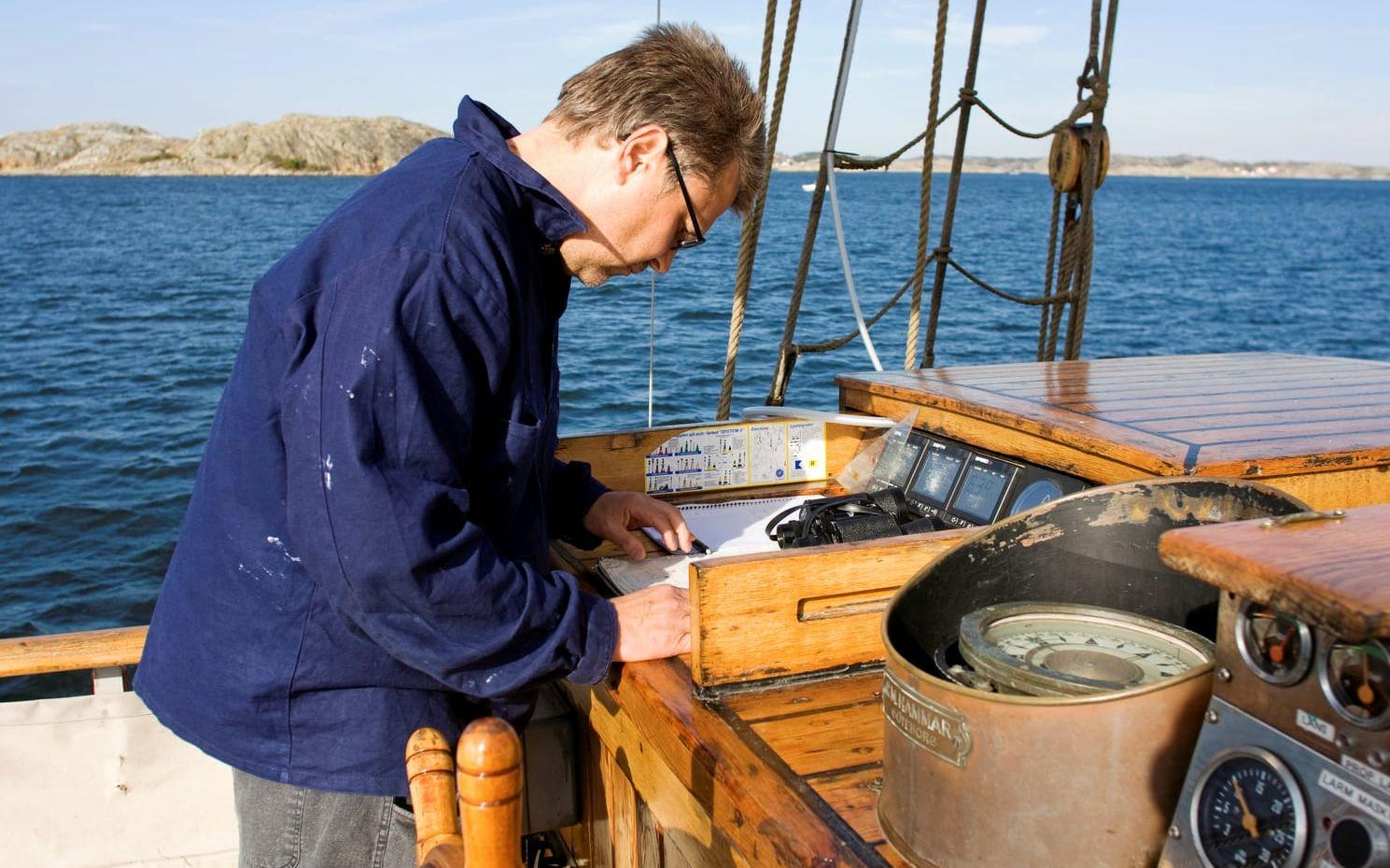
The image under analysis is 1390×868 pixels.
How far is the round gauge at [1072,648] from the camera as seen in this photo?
46.8 inches

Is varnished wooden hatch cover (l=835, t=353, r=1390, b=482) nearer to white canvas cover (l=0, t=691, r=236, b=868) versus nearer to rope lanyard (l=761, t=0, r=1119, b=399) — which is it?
rope lanyard (l=761, t=0, r=1119, b=399)

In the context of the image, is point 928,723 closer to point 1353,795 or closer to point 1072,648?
point 1072,648

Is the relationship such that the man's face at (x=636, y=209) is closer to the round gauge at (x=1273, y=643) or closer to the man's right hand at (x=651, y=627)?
the man's right hand at (x=651, y=627)

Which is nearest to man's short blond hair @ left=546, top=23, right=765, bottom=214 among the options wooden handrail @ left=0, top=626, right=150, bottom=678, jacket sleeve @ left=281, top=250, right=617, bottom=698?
jacket sleeve @ left=281, top=250, right=617, bottom=698

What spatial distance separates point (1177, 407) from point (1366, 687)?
162 centimetres

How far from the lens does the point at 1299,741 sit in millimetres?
948

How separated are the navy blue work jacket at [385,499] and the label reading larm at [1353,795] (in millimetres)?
925

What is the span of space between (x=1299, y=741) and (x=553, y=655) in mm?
925

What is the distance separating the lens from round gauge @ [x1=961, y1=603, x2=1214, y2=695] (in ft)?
3.90

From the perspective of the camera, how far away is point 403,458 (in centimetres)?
138

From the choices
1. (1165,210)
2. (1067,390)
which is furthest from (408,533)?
(1165,210)

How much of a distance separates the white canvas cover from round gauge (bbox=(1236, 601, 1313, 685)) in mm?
2375

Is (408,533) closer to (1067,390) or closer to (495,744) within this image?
(495,744)

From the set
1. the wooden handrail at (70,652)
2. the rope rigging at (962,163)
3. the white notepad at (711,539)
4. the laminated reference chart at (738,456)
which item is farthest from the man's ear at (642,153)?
the rope rigging at (962,163)
